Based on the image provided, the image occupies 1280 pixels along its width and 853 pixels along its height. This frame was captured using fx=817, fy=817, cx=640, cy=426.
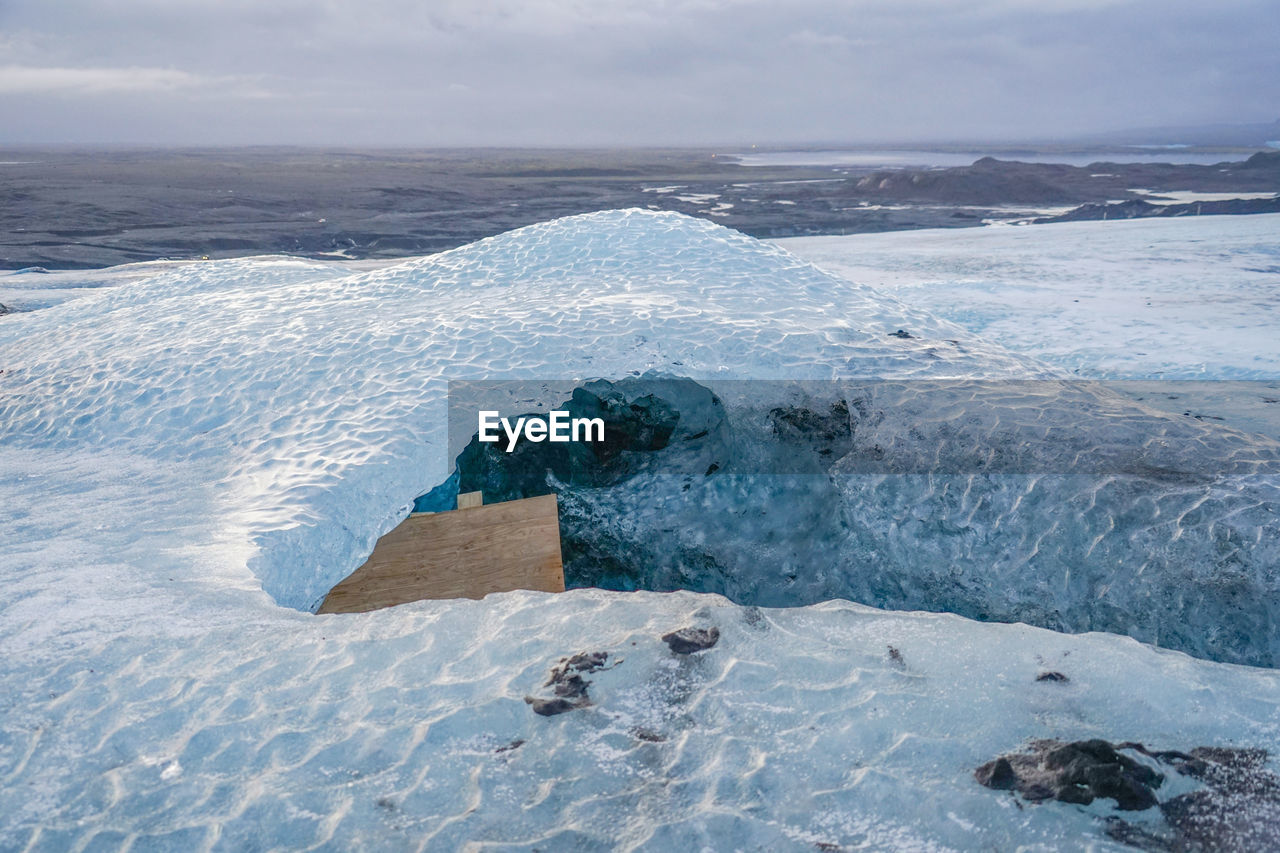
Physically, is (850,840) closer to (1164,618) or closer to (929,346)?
(1164,618)

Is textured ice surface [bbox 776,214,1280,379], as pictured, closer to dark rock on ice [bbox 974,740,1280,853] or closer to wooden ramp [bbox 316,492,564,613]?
wooden ramp [bbox 316,492,564,613]

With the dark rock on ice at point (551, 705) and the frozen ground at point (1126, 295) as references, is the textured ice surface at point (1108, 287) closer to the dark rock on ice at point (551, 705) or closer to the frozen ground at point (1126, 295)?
the frozen ground at point (1126, 295)

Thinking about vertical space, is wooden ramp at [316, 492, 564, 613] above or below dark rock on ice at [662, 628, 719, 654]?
below

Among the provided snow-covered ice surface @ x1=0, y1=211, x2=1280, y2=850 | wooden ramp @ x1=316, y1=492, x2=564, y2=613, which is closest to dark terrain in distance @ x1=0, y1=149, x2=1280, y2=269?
snow-covered ice surface @ x1=0, y1=211, x2=1280, y2=850

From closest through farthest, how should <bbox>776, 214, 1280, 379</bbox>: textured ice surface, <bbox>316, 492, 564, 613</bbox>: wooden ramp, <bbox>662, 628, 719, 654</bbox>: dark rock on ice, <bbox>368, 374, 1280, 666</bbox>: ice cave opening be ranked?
1. <bbox>662, 628, 719, 654</bbox>: dark rock on ice
2. <bbox>368, 374, 1280, 666</bbox>: ice cave opening
3. <bbox>316, 492, 564, 613</bbox>: wooden ramp
4. <bbox>776, 214, 1280, 379</bbox>: textured ice surface

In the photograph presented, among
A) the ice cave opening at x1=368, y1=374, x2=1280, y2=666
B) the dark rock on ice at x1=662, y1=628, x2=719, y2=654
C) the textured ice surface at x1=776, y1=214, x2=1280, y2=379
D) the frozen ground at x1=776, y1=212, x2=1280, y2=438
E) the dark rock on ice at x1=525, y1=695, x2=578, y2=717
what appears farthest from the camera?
the textured ice surface at x1=776, y1=214, x2=1280, y2=379

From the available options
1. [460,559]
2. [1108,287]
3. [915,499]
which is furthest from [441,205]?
[915,499]

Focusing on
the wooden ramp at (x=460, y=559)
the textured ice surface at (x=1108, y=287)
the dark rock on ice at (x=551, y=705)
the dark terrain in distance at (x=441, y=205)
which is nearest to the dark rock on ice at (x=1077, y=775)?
the dark rock on ice at (x=551, y=705)

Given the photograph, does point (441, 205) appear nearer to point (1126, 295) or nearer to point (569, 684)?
point (1126, 295)
